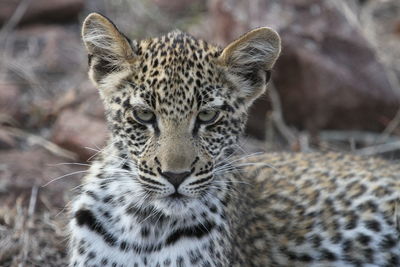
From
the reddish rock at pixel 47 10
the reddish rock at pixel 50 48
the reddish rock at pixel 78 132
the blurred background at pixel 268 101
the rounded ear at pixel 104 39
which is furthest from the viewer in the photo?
the reddish rock at pixel 47 10

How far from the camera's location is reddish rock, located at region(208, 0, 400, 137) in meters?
11.3

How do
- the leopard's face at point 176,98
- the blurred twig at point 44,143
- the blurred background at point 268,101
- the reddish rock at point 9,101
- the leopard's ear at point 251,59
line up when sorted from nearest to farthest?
the leopard's face at point 176,98 < the leopard's ear at point 251,59 < the blurred background at point 268,101 < the blurred twig at point 44,143 < the reddish rock at point 9,101

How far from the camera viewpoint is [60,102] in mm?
11602

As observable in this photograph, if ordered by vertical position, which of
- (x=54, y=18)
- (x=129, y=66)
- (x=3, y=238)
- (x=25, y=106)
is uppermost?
(x=54, y=18)

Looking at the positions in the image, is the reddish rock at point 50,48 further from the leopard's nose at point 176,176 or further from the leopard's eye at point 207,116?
the leopard's nose at point 176,176

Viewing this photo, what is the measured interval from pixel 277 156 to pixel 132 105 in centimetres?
267

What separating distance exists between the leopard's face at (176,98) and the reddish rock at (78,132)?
3.54m

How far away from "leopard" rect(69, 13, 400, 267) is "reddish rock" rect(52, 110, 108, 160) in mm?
3171

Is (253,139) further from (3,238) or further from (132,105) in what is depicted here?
(132,105)

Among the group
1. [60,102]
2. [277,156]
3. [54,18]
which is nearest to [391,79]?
[277,156]

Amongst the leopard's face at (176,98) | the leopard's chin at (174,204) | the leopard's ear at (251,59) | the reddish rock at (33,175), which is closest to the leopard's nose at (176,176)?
the leopard's face at (176,98)

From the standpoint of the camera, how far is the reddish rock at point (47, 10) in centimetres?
1355

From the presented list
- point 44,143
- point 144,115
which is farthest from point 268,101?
point 144,115

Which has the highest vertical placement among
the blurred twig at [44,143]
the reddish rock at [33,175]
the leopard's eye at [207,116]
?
the leopard's eye at [207,116]
